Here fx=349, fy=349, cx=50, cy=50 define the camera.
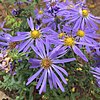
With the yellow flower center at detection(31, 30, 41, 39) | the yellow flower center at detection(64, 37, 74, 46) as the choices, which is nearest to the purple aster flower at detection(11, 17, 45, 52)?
the yellow flower center at detection(31, 30, 41, 39)

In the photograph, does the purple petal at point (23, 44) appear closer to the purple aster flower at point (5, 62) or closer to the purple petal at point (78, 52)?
the purple aster flower at point (5, 62)

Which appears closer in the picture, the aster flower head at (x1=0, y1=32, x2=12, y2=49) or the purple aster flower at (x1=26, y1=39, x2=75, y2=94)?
the purple aster flower at (x1=26, y1=39, x2=75, y2=94)

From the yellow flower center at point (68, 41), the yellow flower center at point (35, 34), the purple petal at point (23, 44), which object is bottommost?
the yellow flower center at point (68, 41)

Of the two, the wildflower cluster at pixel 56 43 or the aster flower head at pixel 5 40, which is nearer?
Answer: the wildflower cluster at pixel 56 43

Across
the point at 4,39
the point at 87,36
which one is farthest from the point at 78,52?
the point at 4,39

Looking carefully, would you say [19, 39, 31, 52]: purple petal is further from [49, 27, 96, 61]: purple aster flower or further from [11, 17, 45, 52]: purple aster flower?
[49, 27, 96, 61]: purple aster flower

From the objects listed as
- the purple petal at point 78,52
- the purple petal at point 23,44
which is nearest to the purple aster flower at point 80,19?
the purple petal at point 78,52

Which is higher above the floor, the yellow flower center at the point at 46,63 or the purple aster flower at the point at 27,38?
the purple aster flower at the point at 27,38

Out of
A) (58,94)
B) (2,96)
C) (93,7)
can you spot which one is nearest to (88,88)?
(58,94)

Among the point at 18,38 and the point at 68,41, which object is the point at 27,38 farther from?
the point at 68,41
